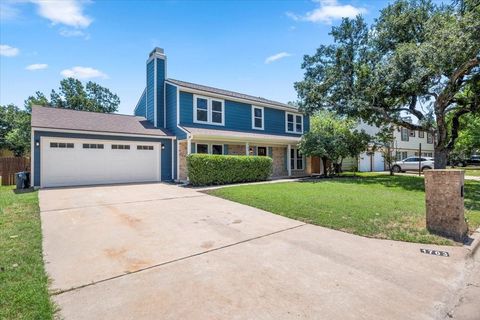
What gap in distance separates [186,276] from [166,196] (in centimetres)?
654

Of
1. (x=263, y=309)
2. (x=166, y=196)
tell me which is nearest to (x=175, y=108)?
(x=166, y=196)

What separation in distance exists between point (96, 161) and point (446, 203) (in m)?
13.7

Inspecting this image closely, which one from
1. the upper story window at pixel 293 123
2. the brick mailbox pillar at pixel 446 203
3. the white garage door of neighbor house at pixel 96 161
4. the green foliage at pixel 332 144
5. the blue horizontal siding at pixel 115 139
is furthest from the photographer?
the upper story window at pixel 293 123

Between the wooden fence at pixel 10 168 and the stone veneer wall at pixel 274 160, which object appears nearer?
the wooden fence at pixel 10 168

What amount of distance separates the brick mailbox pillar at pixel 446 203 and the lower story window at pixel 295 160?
14570 millimetres

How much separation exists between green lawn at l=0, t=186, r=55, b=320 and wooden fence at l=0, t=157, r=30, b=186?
10493 mm

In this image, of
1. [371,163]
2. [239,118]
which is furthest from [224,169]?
[371,163]

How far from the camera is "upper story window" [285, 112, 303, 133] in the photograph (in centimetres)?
2048

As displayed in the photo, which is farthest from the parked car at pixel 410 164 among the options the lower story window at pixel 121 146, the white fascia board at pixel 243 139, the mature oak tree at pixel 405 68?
the lower story window at pixel 121 146

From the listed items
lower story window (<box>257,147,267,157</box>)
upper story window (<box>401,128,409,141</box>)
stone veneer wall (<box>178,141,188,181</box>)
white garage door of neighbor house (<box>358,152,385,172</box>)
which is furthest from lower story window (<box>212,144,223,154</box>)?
upper story window (<box>401,128,409,141</box>)

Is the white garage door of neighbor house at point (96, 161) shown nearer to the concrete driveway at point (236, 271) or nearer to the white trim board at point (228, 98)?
the white trim board at point (228, 98)

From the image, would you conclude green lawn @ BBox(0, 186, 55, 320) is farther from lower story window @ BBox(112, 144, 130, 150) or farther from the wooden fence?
the wooden fence

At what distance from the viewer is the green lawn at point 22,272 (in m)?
2.51

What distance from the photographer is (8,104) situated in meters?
35.5
